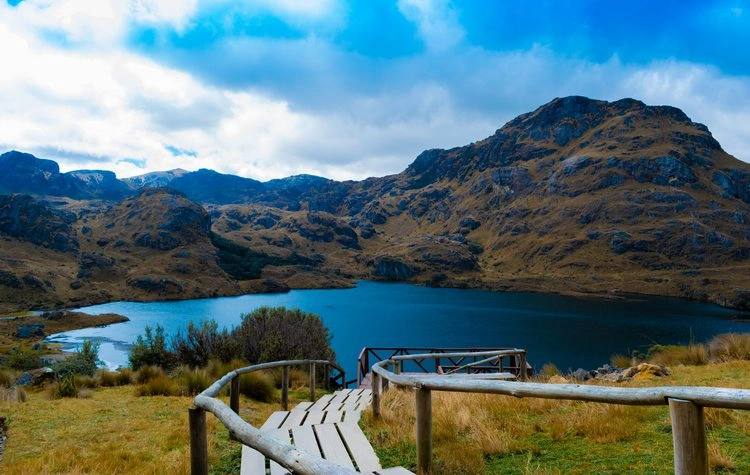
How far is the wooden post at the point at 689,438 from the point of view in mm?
2580

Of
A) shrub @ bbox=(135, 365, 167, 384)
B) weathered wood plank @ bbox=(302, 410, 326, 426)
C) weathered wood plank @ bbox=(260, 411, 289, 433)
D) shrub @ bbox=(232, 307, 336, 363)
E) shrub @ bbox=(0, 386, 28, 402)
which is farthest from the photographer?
shrub @ bbox=(232, 307, 336, 363)

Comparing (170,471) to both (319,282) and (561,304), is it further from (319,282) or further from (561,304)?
(319,282)

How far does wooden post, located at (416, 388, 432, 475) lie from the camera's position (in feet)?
14.5

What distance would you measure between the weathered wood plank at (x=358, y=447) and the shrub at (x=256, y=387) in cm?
657

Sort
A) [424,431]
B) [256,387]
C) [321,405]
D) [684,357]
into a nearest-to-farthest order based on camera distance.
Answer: [424,431] → [321,405] → [256,387] → [684,357]

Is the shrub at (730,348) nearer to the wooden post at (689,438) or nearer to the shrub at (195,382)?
the wooden post at (689,438)

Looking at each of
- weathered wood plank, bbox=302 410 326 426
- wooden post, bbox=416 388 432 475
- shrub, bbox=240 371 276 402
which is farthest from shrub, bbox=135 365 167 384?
wooden post, bbox=416 388 432 475

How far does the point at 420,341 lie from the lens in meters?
55.5

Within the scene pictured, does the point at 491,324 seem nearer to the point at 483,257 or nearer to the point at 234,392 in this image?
the point at 234,392

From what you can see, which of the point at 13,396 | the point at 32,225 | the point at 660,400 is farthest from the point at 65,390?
the point at 32,225

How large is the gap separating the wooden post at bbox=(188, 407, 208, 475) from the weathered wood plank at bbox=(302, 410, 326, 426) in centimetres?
222

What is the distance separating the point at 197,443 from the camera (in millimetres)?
4355

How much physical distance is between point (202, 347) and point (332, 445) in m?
15.3

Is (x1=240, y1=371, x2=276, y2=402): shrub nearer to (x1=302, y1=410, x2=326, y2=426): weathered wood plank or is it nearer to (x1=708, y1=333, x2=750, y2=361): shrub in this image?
(x1=302, y1=410, x2=326, y2=426): weathered wood plank
